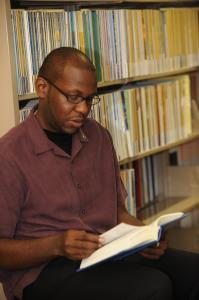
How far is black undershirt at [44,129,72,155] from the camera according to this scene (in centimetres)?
196

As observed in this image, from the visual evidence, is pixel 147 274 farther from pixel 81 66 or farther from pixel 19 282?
pixel 81 66

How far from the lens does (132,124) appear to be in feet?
9.08

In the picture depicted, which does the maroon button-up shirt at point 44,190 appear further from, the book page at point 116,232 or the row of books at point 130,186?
the row of books at point 130,186

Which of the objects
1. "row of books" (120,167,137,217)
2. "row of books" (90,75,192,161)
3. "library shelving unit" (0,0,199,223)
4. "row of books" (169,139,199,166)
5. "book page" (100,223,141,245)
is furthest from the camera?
"row of books" (169,139,199,166)

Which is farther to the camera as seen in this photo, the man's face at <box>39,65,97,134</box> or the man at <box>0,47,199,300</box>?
the man's face at <box>39,65,97,134</box>

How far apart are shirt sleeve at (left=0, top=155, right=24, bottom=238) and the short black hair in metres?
0.32

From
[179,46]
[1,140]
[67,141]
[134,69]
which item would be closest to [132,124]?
[134,69]

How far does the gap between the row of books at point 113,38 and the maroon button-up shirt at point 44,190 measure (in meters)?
0.38

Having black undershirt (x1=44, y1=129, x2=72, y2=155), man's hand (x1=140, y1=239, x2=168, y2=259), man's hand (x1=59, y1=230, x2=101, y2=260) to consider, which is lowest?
man's hand (x1=140, y1=239, x2=168, y2=259)

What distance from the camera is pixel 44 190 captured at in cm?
184

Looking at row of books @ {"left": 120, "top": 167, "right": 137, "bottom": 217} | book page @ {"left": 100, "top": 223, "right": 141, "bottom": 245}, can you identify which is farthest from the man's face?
row of books @ {"left": 120, "top": 167, "right": 137, "bottom": 217}

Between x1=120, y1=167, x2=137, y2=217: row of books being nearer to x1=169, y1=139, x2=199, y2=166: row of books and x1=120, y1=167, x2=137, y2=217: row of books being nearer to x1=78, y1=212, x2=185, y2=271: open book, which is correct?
x1=169, y1=139, x2=199, y2=166: row of books

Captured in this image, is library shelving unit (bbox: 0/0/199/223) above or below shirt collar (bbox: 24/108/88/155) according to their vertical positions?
above

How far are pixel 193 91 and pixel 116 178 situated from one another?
1.42 metres
